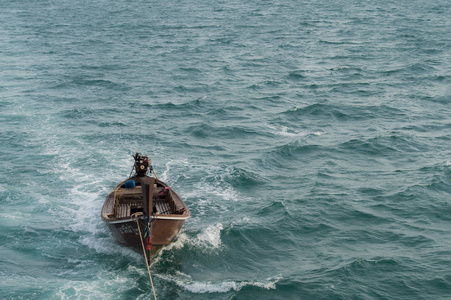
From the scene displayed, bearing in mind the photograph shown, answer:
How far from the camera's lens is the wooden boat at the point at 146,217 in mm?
26391

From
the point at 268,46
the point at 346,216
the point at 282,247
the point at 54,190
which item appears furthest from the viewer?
the point at 268,46

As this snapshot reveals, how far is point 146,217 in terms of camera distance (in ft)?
86.5

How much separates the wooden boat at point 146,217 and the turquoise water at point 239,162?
1.29m

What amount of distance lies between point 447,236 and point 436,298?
20.9 feet

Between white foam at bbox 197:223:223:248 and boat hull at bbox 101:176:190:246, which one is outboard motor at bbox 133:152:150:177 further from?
white foam at bbox 197:223:223:248

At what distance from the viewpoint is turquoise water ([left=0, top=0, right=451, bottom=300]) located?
87.9 feet

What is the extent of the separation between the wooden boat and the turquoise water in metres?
1.29

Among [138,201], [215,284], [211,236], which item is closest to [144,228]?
[215,284]

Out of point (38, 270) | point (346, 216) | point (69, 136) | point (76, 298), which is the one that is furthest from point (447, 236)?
point (69, 136)

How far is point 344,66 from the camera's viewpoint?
70500 millimetres

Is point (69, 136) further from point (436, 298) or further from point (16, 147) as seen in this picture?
point (436, 298)

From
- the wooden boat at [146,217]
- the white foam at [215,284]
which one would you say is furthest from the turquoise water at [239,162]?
the wooden boat at [146,217]

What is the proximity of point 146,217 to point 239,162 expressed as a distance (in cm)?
1546

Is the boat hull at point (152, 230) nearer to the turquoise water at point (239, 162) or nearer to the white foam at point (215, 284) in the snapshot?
the turquoise water at point (239, 162)
